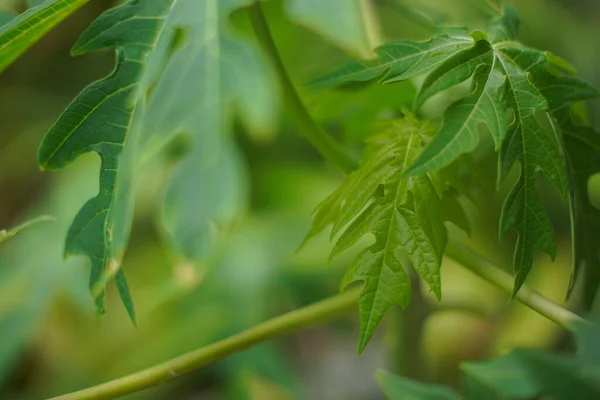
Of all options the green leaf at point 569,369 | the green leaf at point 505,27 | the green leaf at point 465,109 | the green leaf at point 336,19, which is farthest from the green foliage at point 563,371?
the green leaf at point 336,19

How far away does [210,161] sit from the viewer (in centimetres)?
81

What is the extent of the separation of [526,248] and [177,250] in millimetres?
504

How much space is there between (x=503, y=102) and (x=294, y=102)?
0.73ft

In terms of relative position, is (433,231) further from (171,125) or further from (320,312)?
(171,125)

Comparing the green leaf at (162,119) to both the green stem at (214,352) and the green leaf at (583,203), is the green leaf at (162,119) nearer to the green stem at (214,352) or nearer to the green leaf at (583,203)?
the green stem at (214,352)

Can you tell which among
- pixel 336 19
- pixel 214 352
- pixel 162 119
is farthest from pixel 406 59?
Result: pixel 336 19

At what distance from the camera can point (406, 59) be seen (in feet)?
1.56

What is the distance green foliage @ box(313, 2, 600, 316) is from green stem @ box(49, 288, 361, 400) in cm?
21

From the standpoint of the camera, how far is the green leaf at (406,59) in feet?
1.55

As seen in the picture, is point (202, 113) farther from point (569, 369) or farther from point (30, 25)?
A: point (569, 369)

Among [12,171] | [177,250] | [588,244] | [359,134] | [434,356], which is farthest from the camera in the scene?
[12,171]

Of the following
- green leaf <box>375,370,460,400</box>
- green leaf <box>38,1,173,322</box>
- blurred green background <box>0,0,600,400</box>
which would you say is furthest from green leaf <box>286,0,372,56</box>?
green leaf <box>375,370,460,400</box>

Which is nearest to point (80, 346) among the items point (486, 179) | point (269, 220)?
point (269, 220)

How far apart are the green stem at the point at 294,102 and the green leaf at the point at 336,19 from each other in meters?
0.32
